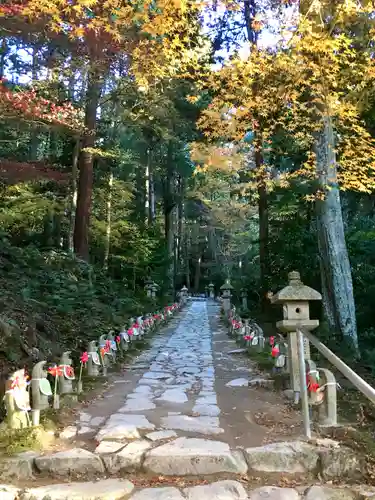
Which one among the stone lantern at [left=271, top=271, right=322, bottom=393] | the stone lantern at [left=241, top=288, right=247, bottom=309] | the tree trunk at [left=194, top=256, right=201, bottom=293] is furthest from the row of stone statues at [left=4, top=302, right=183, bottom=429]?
the tree trunk at [left=194, top=256, right=201, bottom=293]

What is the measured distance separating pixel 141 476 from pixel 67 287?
7549 millimetres

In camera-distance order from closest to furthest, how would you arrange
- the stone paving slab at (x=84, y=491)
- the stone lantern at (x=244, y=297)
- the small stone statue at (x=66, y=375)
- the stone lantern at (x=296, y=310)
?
the stone paving slab at (x=84, y=491) < the small stone statue at (x=66, y=375) < the stone lantern at (x=296, y=310) < the stone lantern at (x=244, y=297)

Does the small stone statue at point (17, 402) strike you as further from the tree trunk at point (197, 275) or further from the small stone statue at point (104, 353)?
the tree trunk at point (197, 275)

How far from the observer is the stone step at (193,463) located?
3252 mm

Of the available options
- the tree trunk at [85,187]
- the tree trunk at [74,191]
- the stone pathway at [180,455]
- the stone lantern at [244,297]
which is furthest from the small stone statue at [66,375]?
the stone lantern at [244,297]

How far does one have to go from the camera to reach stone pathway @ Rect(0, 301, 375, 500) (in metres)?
2.99

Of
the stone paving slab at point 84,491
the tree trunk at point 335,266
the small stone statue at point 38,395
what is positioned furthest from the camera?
the tree trunk at point 335,266

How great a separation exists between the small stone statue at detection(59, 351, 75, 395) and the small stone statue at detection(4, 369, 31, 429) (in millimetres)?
976

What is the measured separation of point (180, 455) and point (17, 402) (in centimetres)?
143

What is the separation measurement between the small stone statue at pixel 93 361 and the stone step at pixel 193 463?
2866mm

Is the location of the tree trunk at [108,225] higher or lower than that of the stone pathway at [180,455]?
higher

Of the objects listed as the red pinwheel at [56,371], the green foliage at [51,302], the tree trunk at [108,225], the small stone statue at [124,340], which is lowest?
the small stone statue at [124,340]

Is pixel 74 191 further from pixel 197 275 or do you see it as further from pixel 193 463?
pixel 197 275

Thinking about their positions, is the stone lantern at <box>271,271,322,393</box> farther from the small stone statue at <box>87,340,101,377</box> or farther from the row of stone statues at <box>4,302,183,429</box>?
the small stone statue at <box>87,340,101,377</box>
